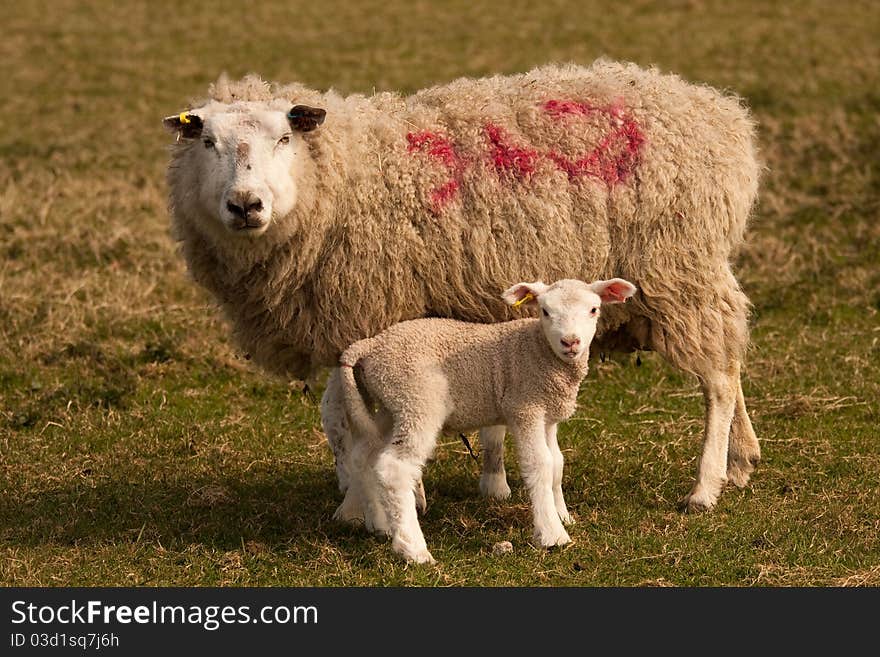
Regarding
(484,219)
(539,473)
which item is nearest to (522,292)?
(484,219)

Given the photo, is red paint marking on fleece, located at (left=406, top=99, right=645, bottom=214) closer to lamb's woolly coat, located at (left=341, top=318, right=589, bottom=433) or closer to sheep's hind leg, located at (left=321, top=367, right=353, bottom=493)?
lamb's woolly coat, located at (left=341, top=318, right=589, bottom=433)

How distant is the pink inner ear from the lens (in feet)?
19.4

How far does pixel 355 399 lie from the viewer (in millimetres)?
6004

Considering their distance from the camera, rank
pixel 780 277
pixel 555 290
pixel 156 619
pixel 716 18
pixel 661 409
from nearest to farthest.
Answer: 1. pixel 156 619
2. pixel 555 290
3. pixel 661 409
4. pixel 780 277
5. pixel 716 18

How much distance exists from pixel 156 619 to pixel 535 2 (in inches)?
737

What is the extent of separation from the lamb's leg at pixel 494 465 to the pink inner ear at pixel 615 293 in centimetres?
127

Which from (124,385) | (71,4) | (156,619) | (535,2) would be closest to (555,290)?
(156,619)

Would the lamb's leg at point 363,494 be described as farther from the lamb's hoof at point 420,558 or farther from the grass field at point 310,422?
the lamb's hoof at point 420,558

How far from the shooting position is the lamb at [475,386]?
5812 mm

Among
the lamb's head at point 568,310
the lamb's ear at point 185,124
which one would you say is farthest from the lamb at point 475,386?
the lamb's ear at point 185,124

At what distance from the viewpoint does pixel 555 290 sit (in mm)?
5785

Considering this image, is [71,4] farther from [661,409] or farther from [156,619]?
[156,619]

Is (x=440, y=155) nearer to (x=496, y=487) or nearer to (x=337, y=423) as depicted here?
(x=337, y=423)

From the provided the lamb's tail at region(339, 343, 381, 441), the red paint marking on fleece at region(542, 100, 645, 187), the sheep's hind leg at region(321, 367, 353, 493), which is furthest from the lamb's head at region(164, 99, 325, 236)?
the red paint marking on fleece at region(542, 100, 645, 187)
